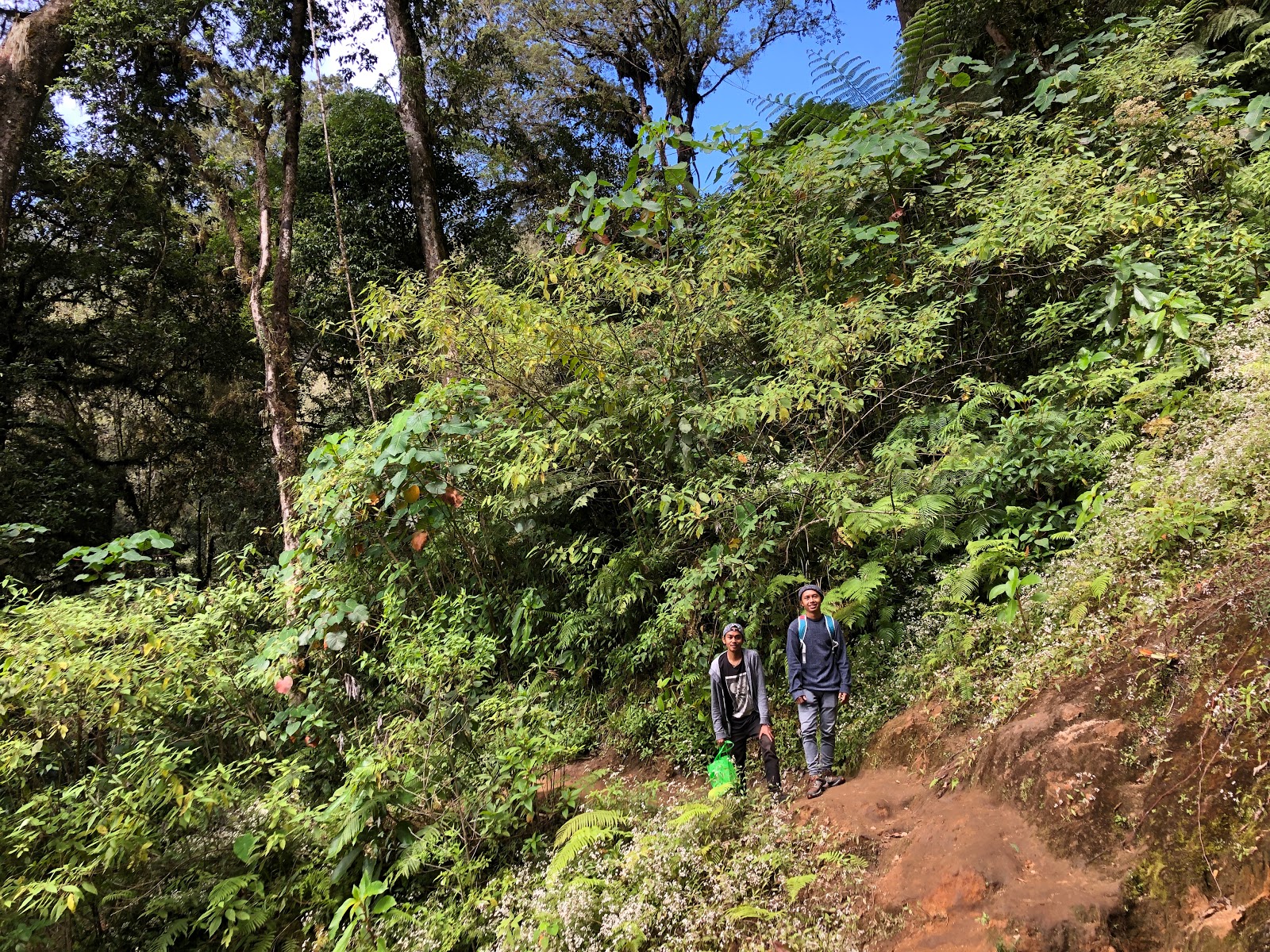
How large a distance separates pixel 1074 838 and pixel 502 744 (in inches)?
131

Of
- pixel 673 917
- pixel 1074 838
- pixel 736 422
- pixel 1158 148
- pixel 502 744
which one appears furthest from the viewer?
pixel 1158 148

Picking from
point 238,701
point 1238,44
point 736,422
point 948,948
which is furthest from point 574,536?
point 1238,44

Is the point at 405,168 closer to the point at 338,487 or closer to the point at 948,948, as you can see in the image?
the point at 338,487

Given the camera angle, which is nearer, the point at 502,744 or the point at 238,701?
the point at 502,744

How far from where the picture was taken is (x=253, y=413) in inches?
516

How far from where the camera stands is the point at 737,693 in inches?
181

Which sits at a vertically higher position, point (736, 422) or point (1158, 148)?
point (1158, 148)

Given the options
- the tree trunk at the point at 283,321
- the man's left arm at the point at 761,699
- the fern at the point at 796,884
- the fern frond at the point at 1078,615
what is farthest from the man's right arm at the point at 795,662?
the tree trunk at the point at 283,321

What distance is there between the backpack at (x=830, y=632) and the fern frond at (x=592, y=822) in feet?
5.04

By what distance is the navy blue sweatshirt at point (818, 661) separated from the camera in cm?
429

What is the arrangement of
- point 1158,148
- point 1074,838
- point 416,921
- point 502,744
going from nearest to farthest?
point 1074,838 < point 416,921 < point 502,744 < point 1158,148

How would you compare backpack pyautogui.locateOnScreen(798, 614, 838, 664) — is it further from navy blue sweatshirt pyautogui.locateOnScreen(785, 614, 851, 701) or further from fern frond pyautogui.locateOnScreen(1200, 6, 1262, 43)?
fern frond pyautogui.locateOnScreen(1200, 6, 1262, 43)

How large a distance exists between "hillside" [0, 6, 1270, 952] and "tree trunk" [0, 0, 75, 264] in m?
6.48

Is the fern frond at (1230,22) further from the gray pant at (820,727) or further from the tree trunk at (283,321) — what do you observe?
the tree trunk at (283,321)
